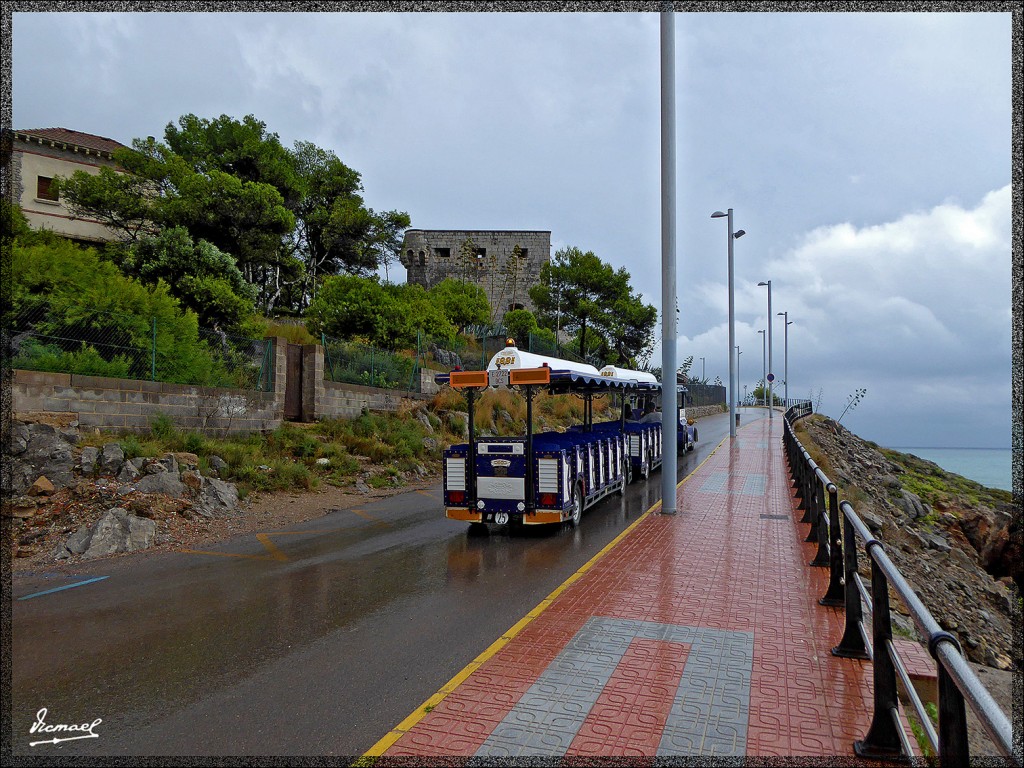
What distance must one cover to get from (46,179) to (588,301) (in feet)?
103

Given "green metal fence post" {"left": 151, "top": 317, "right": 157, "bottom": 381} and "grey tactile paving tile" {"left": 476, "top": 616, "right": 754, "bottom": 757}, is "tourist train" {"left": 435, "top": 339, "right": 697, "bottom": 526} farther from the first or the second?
"green metal fence post" {"left": 151, "top": 317, "right": 157, "bottom": 381}

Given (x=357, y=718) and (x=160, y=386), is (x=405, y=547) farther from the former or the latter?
(x=160, y=386)

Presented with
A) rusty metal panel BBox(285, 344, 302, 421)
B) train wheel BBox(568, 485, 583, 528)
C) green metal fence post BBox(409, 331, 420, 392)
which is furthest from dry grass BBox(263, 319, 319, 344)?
train wheel BBox(568, 485, 583, 528)

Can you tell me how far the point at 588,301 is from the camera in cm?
4556

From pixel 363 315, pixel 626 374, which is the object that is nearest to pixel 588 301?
pixel 363 315

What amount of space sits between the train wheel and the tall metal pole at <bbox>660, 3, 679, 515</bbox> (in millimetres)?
1683

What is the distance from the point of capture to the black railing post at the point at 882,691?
12.7 feet

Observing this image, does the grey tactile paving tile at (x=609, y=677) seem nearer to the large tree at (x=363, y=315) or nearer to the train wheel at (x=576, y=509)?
the train wheel at (x=576, y=509)

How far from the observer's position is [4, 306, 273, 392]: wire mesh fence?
12.0m

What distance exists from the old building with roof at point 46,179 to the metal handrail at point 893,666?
107ft

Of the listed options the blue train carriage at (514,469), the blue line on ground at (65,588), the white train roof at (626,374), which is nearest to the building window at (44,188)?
the white train roof at (626,374)

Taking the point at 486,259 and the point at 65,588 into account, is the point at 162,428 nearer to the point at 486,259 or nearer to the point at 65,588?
the point at 65,588

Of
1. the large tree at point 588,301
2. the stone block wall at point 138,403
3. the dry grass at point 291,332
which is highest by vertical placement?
the large tree at point 588,301

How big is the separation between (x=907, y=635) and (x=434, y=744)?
4921 mm
